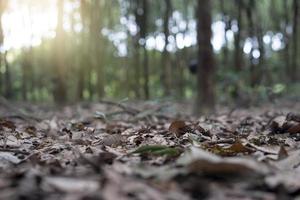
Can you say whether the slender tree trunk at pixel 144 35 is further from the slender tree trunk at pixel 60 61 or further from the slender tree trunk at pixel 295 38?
the slender tree trunk at pixel 295 38

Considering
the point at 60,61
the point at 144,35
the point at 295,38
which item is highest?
the point at 144,35

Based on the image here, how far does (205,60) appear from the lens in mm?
6824

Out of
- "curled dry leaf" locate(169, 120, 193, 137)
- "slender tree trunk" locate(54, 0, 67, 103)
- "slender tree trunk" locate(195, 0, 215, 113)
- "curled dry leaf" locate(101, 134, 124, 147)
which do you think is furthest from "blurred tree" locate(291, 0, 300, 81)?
"curled dry leaf" locate(101, 134, 124, 147)

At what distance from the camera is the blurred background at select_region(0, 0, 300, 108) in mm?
10234

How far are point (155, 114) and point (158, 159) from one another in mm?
3779

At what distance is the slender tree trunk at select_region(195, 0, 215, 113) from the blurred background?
0.6 inches

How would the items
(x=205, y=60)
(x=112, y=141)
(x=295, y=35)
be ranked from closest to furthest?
(x=112, y=141)
(x=205, y=60)
(x=295, y=35)

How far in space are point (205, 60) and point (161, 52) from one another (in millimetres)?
15771

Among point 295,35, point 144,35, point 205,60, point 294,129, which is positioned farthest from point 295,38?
point 294,129

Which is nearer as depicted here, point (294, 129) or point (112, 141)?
point (112, 141)

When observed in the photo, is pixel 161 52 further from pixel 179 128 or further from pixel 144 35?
pixel 179 128

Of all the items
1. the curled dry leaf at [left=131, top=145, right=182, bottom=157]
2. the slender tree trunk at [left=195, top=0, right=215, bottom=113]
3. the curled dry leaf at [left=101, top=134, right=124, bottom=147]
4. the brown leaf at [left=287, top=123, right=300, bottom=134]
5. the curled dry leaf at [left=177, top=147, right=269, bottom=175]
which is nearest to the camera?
the curled dry leaf at [left=177, top=147, right=269, bottom=175]

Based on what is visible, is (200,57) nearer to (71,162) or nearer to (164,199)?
(71,162)

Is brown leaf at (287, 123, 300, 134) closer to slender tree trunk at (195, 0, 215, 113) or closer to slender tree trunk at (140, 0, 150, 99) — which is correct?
slender tree trunk at (195, 0, 215, 113)
